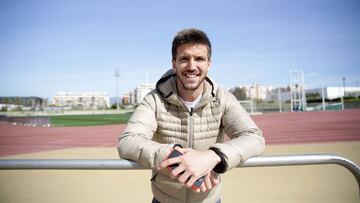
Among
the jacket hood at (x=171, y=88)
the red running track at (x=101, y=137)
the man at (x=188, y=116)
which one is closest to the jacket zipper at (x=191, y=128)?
the man at (x=188, y=116)

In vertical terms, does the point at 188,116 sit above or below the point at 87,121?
above

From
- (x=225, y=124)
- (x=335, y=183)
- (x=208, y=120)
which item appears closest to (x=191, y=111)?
(x=208, y=120)

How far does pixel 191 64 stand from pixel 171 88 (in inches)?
9.4

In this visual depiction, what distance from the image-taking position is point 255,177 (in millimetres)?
5535

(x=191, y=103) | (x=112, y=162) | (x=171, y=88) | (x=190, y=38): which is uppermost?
(x=190, y=38)

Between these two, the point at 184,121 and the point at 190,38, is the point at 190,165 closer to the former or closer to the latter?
the point at 184,121

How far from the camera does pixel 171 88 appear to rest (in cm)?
176

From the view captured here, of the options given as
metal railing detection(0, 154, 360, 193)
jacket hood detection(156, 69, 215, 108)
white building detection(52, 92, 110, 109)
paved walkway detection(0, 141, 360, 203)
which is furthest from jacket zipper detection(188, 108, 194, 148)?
white building detection(52, 92, 110, 109)

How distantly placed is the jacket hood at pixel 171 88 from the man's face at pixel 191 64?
92mm

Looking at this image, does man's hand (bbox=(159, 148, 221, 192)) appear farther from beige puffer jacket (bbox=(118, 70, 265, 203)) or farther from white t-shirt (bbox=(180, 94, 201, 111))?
white t-shirt (bbox=(180, 94, 201, 111))

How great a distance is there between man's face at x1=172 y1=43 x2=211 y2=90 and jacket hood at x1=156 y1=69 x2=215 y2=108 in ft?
0.30

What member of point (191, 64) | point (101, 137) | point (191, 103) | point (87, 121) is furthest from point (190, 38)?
point (87, 121)

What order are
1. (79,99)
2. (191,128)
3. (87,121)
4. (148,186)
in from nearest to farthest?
1. (191,128)
2. (148,186)
3. (87,121)
4. (79,99)

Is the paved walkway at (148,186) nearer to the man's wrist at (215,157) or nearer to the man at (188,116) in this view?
the man at (188,116)
